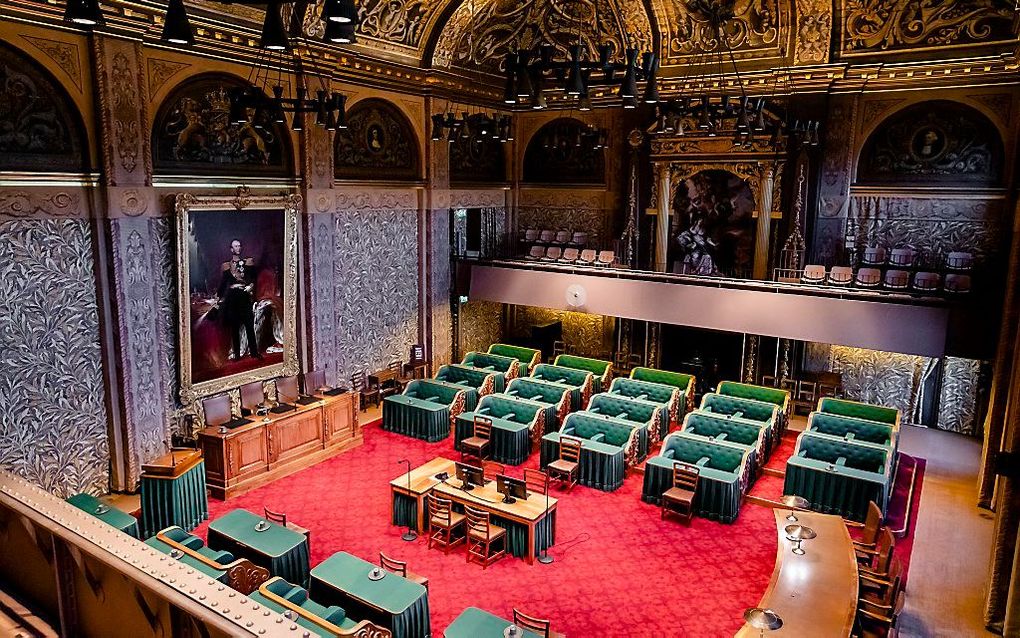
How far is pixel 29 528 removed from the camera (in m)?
3.85

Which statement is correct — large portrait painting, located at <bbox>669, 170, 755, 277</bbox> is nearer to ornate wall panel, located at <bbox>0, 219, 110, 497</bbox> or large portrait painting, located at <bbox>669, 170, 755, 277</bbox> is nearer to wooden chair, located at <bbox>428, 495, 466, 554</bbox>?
wooden chair, located at <bbox>428, 495, 466, 554</bbox>

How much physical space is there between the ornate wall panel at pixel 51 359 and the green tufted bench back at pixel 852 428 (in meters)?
11.1

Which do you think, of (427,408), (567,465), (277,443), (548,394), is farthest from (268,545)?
(548,394)

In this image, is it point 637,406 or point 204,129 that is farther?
point 637,406

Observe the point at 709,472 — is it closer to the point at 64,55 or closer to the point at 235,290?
the point at 235,290

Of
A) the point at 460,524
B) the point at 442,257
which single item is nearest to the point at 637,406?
the point at 460,524

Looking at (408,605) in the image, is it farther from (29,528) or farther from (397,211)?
(397,211)

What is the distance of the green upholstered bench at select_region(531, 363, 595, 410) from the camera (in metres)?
13.5

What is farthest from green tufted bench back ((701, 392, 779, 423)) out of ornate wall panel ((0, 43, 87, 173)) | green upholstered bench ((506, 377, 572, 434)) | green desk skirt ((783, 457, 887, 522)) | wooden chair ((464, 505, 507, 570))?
ornate wall panel ((0, 43, 87, 173))

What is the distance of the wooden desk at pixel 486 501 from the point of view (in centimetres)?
849

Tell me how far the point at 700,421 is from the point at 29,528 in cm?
989

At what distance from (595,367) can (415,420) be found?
430 centimetres

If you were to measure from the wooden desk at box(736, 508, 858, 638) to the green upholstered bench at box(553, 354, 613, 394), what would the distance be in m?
6.85

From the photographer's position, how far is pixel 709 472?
9.98 meters
